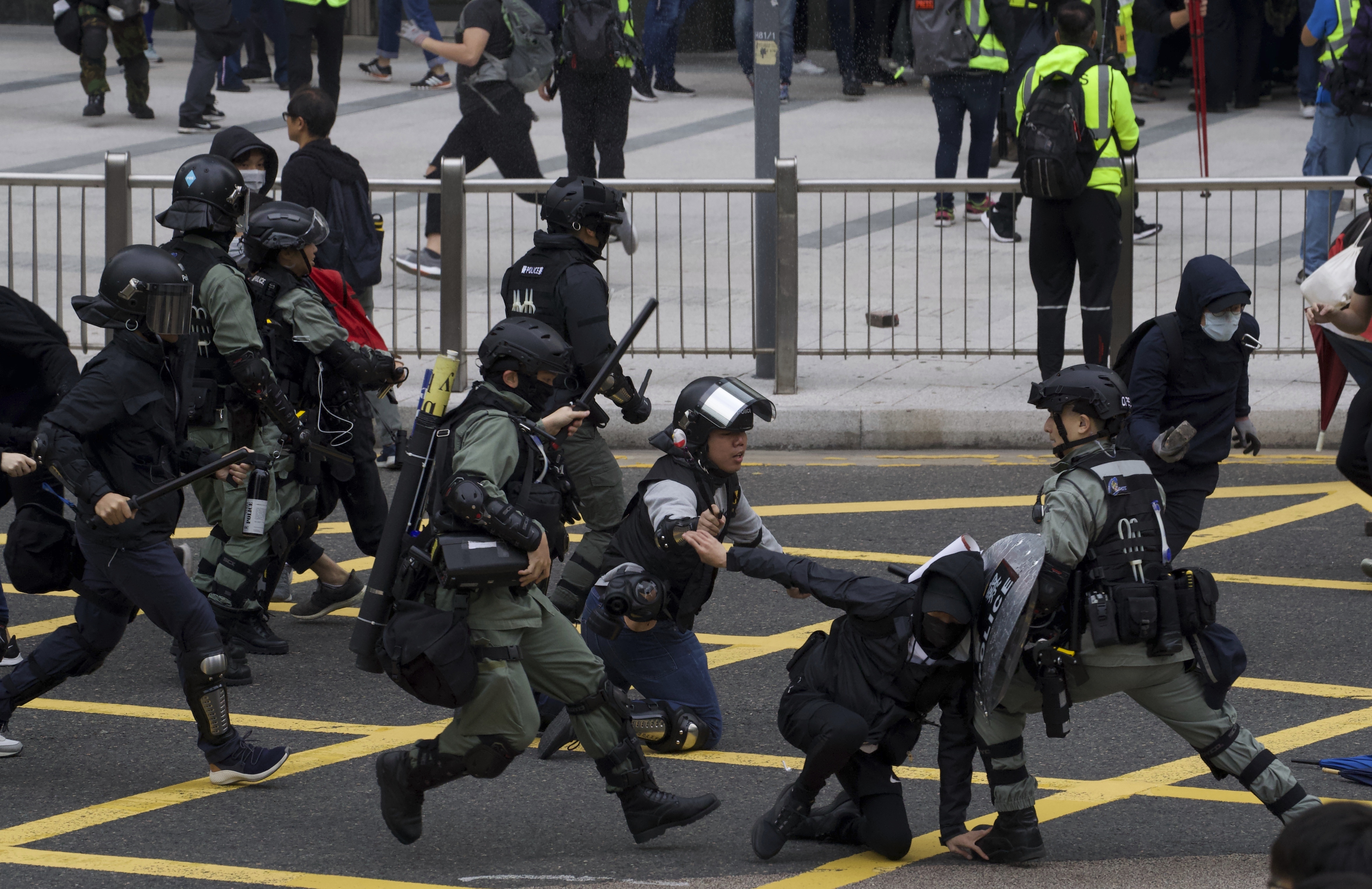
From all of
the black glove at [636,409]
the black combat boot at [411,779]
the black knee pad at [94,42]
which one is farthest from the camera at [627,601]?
the black knee pad at [94,42]

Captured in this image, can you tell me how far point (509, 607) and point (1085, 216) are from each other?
5769 mm

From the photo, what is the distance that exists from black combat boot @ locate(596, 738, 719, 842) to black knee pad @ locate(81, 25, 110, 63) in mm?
12837

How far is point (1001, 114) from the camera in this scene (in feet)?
42.2

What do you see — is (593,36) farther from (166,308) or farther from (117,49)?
(166,308)

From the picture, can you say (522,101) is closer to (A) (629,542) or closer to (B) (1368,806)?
(A) (629,542)

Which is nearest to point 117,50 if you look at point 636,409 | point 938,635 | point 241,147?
point 241,147

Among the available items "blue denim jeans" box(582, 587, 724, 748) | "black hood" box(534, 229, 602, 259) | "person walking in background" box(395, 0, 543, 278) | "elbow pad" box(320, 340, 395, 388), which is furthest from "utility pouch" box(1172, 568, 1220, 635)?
"person walking in background" box(395, 0, 543, 278)

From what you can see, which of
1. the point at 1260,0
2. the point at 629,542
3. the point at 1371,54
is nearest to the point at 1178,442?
the point at 629,542

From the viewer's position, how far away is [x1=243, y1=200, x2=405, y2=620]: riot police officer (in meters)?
6.96

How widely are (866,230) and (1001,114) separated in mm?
1299

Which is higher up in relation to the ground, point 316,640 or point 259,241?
point 259,241

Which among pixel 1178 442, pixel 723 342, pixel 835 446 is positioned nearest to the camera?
pixel 1178 442

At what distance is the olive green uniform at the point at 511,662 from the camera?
505 cm

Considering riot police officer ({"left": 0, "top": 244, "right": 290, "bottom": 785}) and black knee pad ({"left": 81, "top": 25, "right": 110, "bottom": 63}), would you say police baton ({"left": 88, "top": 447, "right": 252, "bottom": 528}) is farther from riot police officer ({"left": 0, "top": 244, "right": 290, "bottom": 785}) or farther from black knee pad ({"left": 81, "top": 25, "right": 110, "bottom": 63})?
black knee pad ({"left": 81, "top": 25, "right": 110, "bottom": 63})
